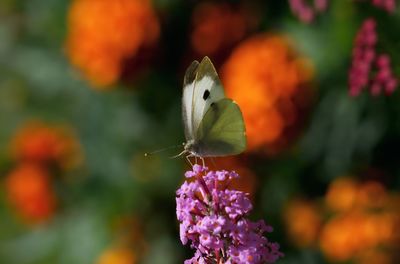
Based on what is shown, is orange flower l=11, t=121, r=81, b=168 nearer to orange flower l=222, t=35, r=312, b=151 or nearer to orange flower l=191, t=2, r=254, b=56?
orange flower l=191, t=2, r=254, b=56

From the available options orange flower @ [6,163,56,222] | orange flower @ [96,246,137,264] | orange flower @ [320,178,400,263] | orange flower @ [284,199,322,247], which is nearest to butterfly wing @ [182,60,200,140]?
orange flower @ [320,178,400,263]

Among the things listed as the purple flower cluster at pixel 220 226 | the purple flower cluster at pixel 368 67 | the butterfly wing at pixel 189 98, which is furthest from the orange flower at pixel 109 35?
the purple flower cluster at pixel 220 226

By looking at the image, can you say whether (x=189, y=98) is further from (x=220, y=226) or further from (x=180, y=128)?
(x=180, y=128)

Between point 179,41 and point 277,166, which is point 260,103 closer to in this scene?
point 277,166

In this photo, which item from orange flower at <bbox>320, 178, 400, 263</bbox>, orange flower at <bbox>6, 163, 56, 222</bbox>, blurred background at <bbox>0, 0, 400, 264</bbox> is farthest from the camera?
orange flower at <bbox>6, 163, 56, 222</bbox>

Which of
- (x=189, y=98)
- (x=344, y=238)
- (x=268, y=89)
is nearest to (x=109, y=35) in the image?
(x=268, y=89)

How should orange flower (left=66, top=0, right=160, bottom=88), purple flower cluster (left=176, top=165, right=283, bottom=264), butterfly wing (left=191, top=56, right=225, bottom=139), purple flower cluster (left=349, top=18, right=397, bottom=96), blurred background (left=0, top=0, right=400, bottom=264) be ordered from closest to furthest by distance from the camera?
1. purple flower cluster (left=176, top=165, right=283, bottom=264)
2. butterfly wing (left=191, top=56, right=225, bottom=139)
3. purple flower cluster (left=349, top=18, right=397, bottom=96)
4. blurred background (left=0, top=0, right=400, bottom=264)
5. orange flower (left=66, top=0, right=160, bottom=88)

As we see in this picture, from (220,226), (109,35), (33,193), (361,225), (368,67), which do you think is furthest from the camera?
(33,193)
